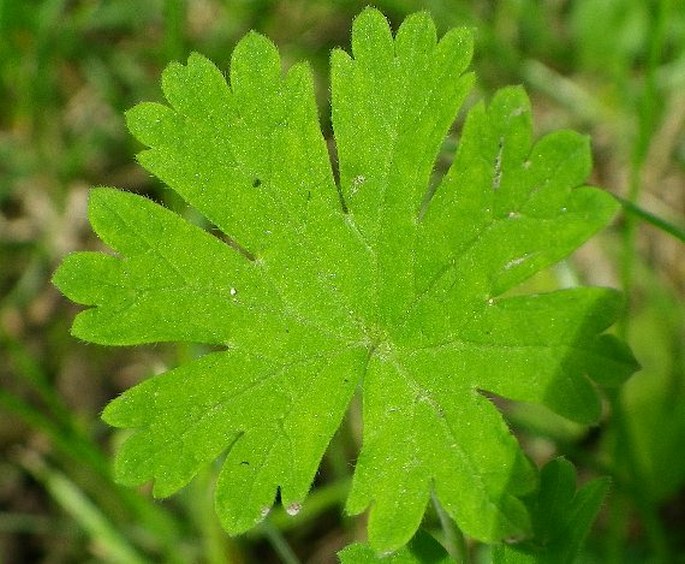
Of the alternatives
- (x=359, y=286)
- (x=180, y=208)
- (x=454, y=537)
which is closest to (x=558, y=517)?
(x=454, y=537)

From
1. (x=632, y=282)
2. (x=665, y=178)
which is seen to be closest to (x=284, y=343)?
(x=632, y=282)

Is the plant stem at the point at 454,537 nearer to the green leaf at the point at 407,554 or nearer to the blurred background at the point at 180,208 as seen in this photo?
the green leaf at the point at 407,554

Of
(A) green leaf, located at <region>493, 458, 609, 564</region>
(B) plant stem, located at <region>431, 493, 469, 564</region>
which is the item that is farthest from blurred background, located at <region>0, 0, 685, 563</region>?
(A) green leaf, located at <region>493, 458, 609, 564</region>

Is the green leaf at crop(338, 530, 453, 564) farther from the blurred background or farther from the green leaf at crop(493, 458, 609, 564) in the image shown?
the blurred background

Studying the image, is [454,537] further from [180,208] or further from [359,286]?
[180,208]

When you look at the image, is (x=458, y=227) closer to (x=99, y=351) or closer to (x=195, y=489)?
(x=195, y=489)

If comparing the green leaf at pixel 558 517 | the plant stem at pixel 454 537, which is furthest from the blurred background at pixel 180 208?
the green leaf at pixel 558 517
